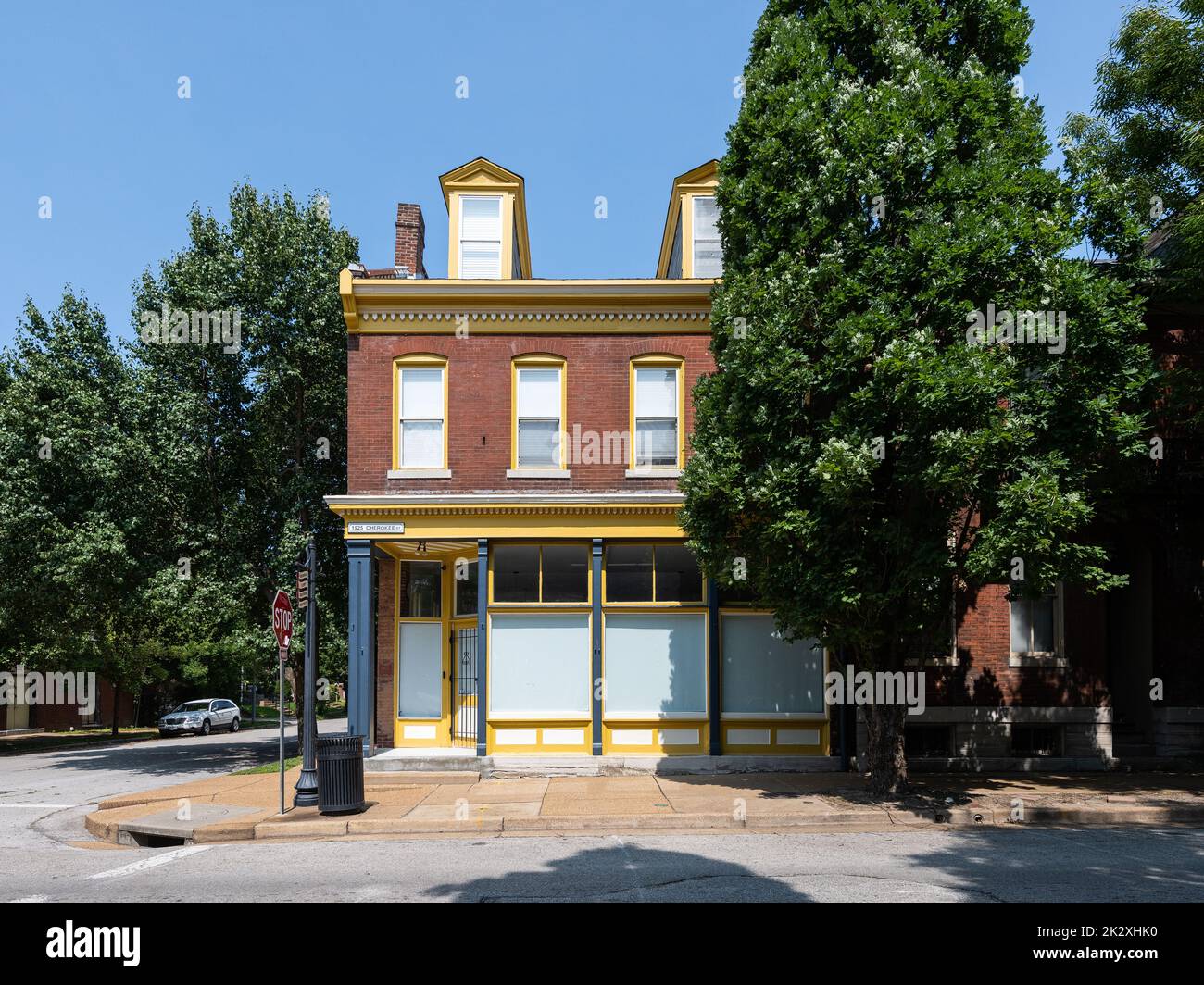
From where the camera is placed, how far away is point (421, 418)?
17.8 meters

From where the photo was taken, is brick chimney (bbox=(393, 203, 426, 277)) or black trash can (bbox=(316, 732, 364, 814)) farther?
brick chimney (bbox=(393, 203, 426, 277))

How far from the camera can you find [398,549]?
60.3 feet

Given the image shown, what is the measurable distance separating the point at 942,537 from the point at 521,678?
8301mm

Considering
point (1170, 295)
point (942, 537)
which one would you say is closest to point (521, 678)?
point (942, 537)

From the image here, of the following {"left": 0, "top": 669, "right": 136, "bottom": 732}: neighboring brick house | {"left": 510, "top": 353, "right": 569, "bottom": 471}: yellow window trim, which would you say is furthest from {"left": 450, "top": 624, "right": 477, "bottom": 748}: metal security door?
{"left": 0, "top": 669, "right": 136, "bottom": 732}: neighboring brick house

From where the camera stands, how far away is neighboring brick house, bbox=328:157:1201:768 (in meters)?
17.2

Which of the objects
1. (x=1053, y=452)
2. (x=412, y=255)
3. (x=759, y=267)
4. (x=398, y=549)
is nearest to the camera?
(x=1053, y=452)

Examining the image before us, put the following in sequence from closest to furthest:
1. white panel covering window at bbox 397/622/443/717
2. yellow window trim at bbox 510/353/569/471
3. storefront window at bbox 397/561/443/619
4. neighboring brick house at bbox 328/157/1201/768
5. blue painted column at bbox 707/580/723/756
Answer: blue painted column at bbox 707/580/723/756, neighboring brick house at bbox 328/157/1201/768, yellow window trim at bbox 510/353/569/471, white panel covering window at bbox 397/622/443/717, storefront window at bbox 397/561/443/619

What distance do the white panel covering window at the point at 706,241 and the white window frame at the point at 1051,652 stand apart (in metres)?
8.69

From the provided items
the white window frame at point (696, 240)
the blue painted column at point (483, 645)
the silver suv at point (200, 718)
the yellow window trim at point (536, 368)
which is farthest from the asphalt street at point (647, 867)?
the silver suv at point (200, 718)

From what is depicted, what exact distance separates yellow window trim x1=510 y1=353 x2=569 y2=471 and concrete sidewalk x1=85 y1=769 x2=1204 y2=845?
6115mm

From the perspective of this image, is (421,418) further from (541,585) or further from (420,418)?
(541,585)

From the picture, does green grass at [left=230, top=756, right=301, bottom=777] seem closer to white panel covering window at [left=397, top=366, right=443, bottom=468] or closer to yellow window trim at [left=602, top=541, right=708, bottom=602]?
white panel covering window at [left=397, top=366, right=443, bottom=468]

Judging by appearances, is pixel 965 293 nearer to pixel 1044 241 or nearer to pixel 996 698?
pixel 1044 241
